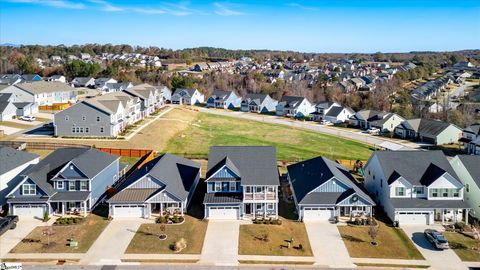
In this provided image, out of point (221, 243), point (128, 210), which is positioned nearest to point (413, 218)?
point (221, 243)

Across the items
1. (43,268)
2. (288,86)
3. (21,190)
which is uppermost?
(288,86)

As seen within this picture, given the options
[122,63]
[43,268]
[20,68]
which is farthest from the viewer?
[122,63]

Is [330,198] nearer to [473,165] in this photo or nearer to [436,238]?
[436,238]

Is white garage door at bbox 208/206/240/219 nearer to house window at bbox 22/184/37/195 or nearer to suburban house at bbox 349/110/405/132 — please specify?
house window at bbox 22/184/37/195

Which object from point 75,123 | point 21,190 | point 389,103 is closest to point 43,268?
point 21,190

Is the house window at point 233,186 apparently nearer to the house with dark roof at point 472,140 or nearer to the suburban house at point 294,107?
the house with dark roof at point 472,140

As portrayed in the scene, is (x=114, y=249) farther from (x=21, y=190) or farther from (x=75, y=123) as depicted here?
(x=75, y=123)

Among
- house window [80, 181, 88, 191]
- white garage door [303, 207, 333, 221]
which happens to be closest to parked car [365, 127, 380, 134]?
white garage door [303, 207, 333, 221]
